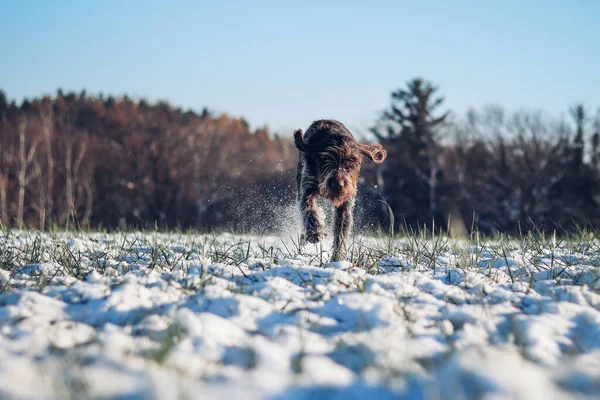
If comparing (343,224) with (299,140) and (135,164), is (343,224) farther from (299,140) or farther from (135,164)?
(135,164)

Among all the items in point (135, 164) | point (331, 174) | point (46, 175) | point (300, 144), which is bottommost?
point (331, 174)

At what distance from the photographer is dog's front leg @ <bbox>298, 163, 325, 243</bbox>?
5586 millimetres

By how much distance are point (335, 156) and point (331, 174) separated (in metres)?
0.30

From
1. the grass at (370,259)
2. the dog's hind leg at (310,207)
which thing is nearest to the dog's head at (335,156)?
the dog's hind leg at (310,207)

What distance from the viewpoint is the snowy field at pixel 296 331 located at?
1.79m

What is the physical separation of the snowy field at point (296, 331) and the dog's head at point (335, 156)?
1631 millimetres

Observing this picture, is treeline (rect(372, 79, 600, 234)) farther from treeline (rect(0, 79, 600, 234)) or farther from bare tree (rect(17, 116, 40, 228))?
bare tree (rect(17, 116, 40, 228))

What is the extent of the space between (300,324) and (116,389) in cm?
107

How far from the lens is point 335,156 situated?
5848 millimetres

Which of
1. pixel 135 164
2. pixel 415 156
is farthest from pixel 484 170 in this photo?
pixel 135 164

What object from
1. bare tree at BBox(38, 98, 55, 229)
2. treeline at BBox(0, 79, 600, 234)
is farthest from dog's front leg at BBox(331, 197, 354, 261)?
treeline at BBox(0, 79, 600, 234)

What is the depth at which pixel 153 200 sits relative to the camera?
134 ft

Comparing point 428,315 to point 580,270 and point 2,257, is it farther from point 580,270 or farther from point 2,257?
point 2,257

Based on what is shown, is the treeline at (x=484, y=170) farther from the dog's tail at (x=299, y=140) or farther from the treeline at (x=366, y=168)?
the dog's tail at (x=299, y=140)
